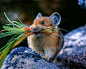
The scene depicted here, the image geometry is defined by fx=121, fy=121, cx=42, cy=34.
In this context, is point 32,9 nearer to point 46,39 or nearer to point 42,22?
point 42,22

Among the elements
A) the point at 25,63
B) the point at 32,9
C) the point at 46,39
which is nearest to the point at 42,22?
the point at 46,39

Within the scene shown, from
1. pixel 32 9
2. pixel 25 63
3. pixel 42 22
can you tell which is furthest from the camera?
pixel 32 9

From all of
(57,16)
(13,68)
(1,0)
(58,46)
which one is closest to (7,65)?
(13,68)

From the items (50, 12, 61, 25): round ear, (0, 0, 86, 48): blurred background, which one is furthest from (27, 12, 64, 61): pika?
(0, 0, 86, 48): blurred background

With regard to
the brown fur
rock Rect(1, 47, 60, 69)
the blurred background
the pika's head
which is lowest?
rock Rect(1, 47, 60, 69)

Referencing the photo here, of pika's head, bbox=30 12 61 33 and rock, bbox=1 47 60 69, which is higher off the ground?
pika's head, bbox=30 12 61 33

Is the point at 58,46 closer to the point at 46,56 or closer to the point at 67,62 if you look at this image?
the point at 46,56

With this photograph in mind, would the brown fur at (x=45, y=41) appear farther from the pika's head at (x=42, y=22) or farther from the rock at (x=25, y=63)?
the rock at (x=25, y=63)

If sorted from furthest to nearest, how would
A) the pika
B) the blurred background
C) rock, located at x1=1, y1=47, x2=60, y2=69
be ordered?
the blurred background
the pika
rock, located at x1=1, y1=47, x2=60, y2=69

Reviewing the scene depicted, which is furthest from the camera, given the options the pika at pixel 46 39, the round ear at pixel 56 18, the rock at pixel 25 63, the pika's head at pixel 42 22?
the round ear at pixel 56 18

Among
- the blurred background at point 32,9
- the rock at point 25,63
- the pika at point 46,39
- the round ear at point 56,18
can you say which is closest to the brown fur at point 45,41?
the pika at point 46,39

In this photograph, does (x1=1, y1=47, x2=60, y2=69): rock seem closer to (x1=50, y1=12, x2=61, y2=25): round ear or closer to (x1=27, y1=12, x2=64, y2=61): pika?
(x1=27, y1=12, x2=64, y2=61): pika
